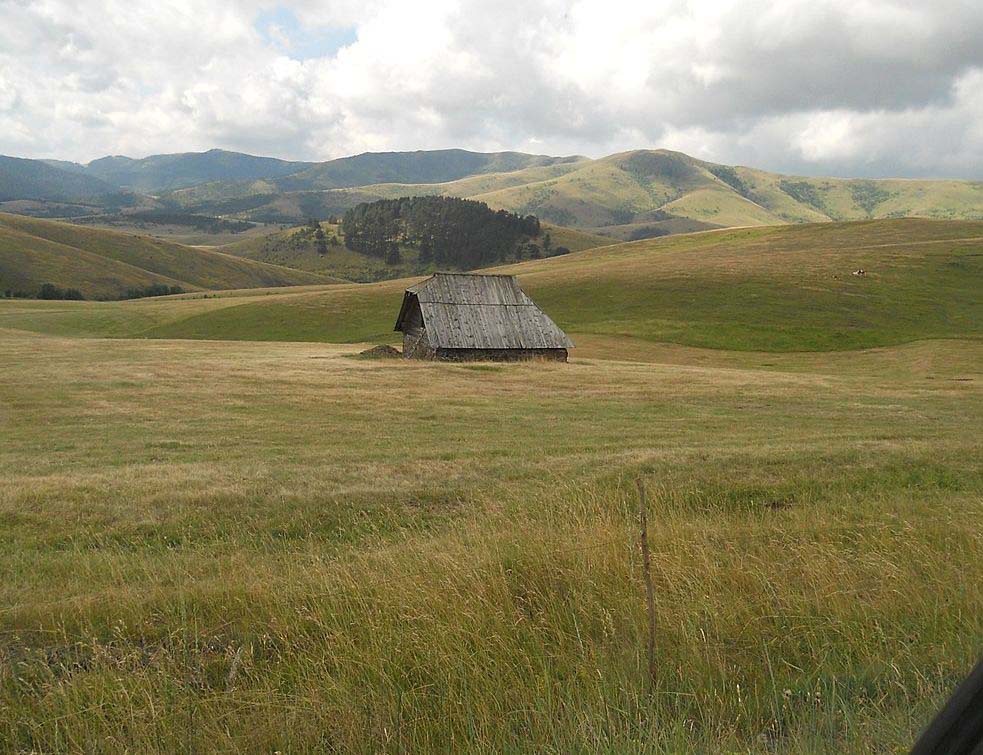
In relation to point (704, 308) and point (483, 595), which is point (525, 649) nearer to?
point (483, 595)

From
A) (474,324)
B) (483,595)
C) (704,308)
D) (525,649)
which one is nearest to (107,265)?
(704,308)

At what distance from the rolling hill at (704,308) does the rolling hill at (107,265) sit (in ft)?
186

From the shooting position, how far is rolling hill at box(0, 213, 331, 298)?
449 feet

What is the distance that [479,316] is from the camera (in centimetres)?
4662

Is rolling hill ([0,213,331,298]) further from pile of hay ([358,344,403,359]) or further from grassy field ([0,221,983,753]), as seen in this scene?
grassy field ([0,221,983,753])

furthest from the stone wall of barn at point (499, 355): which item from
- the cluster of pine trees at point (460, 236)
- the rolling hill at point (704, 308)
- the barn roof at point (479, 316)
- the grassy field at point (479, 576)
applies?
the cluster of pine trees at point (460, 236)

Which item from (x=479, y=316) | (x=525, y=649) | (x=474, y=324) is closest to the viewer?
(x=525, y=649)

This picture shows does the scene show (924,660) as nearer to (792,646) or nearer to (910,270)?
(792,646)

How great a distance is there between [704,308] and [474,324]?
Result: 2952cm

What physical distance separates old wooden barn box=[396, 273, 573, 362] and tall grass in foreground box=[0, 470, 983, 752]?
124 feet

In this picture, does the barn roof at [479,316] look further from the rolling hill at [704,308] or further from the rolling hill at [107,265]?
the rolling hill at [107,265]

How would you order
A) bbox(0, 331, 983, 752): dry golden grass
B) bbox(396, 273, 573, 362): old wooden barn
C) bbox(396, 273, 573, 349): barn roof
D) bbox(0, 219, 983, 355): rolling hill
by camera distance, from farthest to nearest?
bbox(0, 219, 983, 355): rolling hill < bbox(396, 273, 573, 349): barn roof < bbox(396, 273, 573, 362): old wooden barn < bbox(0, 331, 983, 752): dry golden grass

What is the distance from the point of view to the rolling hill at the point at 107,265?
137 m

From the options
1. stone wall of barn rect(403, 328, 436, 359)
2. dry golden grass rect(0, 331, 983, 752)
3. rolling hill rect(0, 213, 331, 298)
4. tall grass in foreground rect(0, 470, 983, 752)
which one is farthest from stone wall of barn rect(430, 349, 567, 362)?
rolling hill rect(0, 213, 331, 298)
